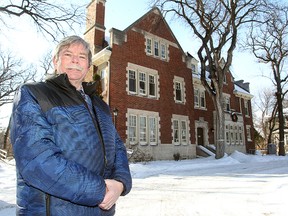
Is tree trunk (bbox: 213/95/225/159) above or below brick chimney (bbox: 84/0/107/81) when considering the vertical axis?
below

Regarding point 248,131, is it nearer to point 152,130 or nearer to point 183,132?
point 183,132

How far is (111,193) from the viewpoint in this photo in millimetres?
1768

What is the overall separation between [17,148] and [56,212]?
48cm

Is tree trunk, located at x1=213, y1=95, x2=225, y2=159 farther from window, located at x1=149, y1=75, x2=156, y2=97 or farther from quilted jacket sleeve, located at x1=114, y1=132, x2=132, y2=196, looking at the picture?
quilted jacket sleeve, located at x1=114, y1=132, x2=132, y2=196

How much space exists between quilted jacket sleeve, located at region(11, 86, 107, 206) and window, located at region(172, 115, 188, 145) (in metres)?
20.0

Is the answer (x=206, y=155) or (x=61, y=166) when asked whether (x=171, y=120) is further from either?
(x=61, y=166)

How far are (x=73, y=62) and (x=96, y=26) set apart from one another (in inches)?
771

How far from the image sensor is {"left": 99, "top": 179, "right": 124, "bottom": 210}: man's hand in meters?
1.72

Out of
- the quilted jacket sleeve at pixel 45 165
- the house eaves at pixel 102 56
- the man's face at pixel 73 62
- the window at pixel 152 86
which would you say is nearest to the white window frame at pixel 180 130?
the window at pixel 152 86

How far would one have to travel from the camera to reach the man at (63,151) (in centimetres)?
154

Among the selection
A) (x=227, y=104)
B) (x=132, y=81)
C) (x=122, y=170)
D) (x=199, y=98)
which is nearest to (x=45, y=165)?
(x=122, y=170)

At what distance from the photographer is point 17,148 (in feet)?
5.24

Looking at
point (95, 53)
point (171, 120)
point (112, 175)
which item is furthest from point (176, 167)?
point (112, 175)

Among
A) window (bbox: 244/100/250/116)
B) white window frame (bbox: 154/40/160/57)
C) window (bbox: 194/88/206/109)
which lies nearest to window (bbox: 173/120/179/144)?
window (bbox: 194/88/206/109)
